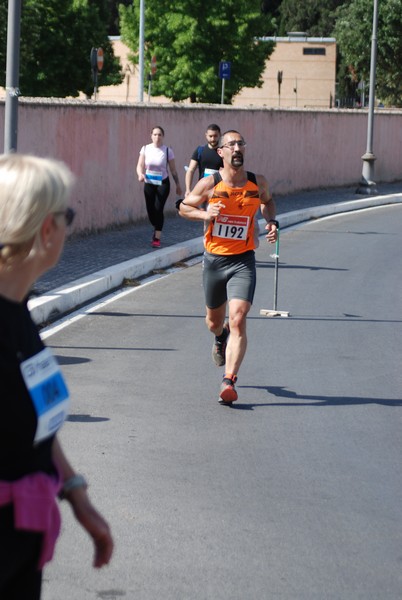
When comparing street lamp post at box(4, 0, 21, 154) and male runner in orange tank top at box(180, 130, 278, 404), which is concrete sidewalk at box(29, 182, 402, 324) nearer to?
street lamp post at box(4, 0, 21, 154)

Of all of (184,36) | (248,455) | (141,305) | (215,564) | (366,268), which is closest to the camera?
(215,564)

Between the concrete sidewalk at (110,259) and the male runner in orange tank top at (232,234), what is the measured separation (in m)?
3.03

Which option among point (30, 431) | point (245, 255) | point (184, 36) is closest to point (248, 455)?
point (245, 255)

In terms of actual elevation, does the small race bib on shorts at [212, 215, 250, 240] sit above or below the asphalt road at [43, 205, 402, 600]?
above

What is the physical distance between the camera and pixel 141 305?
1324 centimetres

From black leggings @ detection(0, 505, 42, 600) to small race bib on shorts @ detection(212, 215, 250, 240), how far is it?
605 centimetres

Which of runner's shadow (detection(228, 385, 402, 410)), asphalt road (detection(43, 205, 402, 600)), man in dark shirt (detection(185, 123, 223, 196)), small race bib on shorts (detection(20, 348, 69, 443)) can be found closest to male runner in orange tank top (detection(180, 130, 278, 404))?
runner's shadow (detection(228, 385, 402, 410))

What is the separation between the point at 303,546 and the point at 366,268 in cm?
1208

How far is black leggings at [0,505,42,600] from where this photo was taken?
2.75 m

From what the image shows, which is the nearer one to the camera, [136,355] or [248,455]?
[248,455]

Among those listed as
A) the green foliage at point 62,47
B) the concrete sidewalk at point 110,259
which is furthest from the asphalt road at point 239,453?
the green foliage at point 62,47

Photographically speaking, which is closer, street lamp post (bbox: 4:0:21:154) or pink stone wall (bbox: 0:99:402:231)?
street lamp post (bbox: 4:0:21:154)

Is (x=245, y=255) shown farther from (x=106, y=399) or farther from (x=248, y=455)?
(x=248, y=455)

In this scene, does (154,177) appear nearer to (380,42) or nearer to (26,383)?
(26,383)
